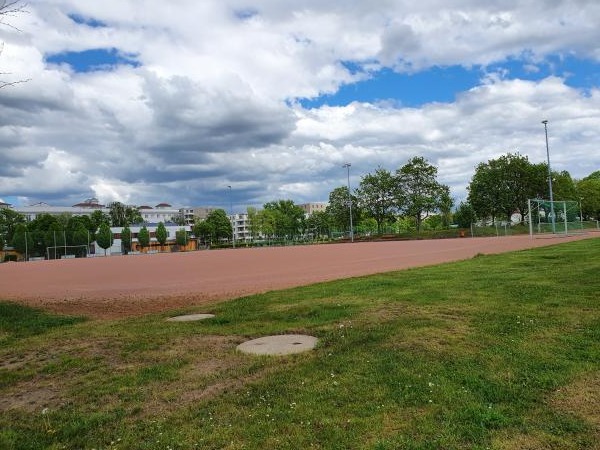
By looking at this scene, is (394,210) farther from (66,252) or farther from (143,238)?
(66,252)

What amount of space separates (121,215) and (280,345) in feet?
462

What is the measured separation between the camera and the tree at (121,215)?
452 feet

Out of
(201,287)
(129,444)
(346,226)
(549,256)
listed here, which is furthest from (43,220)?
(129,444)

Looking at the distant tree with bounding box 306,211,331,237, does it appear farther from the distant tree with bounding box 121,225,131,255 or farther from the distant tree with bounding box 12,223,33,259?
the distant tree with bounding box 12,223,33,259

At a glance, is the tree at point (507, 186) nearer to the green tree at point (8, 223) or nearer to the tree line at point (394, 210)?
the tree line at point (394, 210)

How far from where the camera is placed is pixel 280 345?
259 inches

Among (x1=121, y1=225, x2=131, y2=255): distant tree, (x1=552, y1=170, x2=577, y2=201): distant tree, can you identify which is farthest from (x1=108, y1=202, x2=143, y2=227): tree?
(x1=552, y1=170, x2=577, y2=201): distant tree

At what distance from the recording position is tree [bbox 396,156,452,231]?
265ft

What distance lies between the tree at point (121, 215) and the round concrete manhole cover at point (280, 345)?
137 m

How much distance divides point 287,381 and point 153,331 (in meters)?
3.74

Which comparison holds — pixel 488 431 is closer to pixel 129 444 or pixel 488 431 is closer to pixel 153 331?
pixel 129 444

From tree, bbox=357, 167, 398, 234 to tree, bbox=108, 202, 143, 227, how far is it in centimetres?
7550

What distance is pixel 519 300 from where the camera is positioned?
28.5ft

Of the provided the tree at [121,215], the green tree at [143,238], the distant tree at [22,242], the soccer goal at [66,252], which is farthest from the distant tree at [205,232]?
the distant tree at [22,242]
